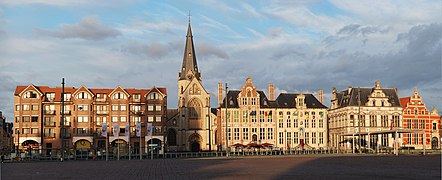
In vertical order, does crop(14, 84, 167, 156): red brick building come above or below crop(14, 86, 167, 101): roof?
below

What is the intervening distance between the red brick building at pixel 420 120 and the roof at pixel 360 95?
2.86 meters

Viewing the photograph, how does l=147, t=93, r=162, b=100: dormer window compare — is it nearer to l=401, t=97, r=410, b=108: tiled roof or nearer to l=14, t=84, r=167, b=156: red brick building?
l=14, t=84, r=167, b=156: red brick building

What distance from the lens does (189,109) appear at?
4852 inches

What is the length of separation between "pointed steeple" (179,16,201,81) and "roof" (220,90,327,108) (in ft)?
47.1

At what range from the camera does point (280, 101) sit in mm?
121750

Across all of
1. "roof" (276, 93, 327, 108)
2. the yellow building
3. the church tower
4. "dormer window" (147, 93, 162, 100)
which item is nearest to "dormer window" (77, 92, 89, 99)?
"dormer window" (147, 93, 162, 100)

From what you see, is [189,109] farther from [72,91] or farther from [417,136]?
[417,136]

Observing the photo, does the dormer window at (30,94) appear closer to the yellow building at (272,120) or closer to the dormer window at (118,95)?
the dormer window at (118,95)

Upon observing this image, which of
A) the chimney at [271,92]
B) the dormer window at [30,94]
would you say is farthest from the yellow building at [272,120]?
the dormer window at [30,94]

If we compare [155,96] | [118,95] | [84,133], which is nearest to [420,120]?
[155,96]

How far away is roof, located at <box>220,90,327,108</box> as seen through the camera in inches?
4665

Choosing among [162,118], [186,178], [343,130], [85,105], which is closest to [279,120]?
[343,130]

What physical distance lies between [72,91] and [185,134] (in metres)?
25.3

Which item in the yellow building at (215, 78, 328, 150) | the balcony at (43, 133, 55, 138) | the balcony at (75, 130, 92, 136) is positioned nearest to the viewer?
the balcony at (43, 133, 55, 138)
